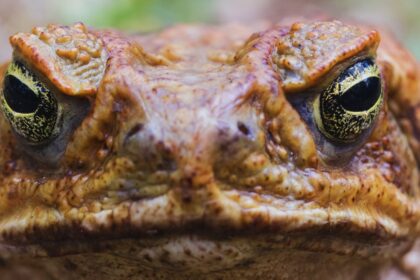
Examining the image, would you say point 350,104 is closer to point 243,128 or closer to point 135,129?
point 243,128

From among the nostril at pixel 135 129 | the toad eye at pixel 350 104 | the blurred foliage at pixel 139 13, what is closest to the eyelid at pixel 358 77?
the toad eye at pixel 350 104

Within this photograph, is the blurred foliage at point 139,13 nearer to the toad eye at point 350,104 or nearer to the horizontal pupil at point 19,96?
the horizontal pupil at point 19,96

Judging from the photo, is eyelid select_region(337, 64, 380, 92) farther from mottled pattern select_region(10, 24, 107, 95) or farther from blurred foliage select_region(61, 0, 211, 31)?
blurred foliage select_region(61, 0, 211, 31)

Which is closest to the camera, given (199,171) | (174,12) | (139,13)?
(199,171)

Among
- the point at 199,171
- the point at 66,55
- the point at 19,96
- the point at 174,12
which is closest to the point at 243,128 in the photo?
the point at 199,171

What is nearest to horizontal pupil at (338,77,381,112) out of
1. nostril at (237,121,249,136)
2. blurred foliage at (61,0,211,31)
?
nostril at (237,121,249,136)

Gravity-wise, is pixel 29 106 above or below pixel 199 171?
above
